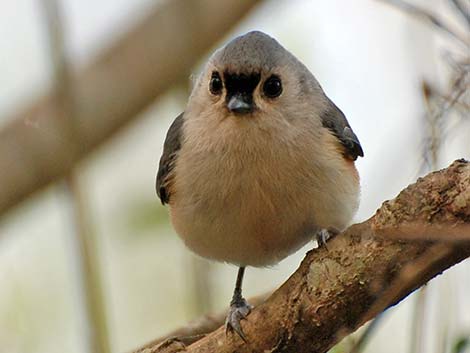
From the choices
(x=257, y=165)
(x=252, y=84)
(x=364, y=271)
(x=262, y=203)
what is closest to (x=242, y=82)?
(x=252, y=84)

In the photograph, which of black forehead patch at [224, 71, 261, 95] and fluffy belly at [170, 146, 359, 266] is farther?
black forehead patch at [224, 71, 261, 95]

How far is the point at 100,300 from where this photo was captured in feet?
10.6

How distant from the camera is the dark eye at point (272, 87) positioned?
331 cm

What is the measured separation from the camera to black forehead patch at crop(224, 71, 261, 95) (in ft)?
10.7

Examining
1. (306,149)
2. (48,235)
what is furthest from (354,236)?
(48,235)

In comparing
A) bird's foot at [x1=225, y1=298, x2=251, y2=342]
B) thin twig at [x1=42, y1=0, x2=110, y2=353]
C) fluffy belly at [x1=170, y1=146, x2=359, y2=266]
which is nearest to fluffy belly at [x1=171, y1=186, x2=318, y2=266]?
fluffy belly at [x1=170, y1=146, x2=359, y2=266]

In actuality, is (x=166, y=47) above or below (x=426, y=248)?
above

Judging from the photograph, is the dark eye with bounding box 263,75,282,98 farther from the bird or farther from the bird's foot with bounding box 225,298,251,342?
the bird's foot with bounding box 225,298,251,342

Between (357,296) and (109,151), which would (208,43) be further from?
(357,296)

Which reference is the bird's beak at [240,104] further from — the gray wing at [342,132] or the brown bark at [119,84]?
the brown bark at [119,84]

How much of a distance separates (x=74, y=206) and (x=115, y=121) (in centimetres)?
170

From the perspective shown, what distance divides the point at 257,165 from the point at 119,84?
2001 millimetres

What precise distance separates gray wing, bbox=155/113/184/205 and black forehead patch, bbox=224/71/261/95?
359 mm

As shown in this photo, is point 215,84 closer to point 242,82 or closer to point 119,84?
point 242,82
